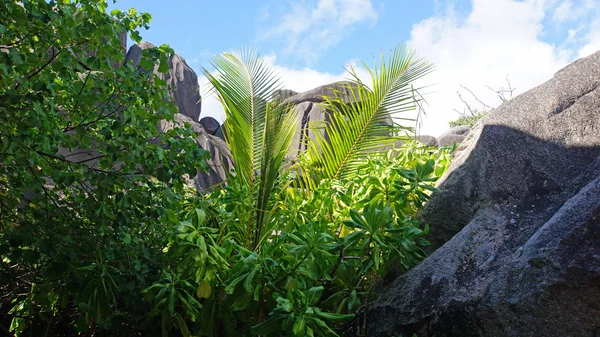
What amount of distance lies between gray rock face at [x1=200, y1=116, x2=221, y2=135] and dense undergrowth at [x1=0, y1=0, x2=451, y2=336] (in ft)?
43.4

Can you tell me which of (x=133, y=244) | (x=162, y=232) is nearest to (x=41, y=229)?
(x=133, y=244)

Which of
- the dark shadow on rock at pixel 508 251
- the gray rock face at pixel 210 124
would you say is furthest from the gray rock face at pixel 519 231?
the gray rock face at pixel 210 124

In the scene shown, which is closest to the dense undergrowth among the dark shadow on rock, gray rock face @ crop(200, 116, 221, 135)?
the dark shadow on rock

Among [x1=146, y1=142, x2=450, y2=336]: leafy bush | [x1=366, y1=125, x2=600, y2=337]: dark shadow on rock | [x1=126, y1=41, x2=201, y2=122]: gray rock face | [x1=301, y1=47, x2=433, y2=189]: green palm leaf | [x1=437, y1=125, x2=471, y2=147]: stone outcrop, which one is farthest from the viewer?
[x1=126, y1=41, x2=201, y2=122]: gray rock face

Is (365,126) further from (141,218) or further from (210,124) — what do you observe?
(210,124)

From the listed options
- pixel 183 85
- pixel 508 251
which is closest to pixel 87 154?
pixel 508 251

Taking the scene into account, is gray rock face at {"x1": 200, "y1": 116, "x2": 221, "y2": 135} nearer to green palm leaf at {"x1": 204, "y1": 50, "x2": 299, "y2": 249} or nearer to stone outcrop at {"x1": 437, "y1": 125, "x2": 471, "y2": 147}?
stone outcrop at {"x1": 437, "y1": 125, "x2": 471, "y2": 147}

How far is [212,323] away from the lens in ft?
9.84

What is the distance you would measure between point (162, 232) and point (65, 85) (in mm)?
1070

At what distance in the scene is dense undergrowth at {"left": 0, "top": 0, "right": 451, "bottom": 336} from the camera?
252cm

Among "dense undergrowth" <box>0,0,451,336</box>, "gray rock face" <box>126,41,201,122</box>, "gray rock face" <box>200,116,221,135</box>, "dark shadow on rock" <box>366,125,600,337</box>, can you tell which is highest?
"gray rock face" <box>126,41,201,122</box>

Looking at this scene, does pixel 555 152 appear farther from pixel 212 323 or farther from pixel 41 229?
pixel 41 229

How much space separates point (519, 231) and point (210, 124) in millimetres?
15031

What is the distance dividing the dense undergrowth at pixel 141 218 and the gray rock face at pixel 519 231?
21 cm
